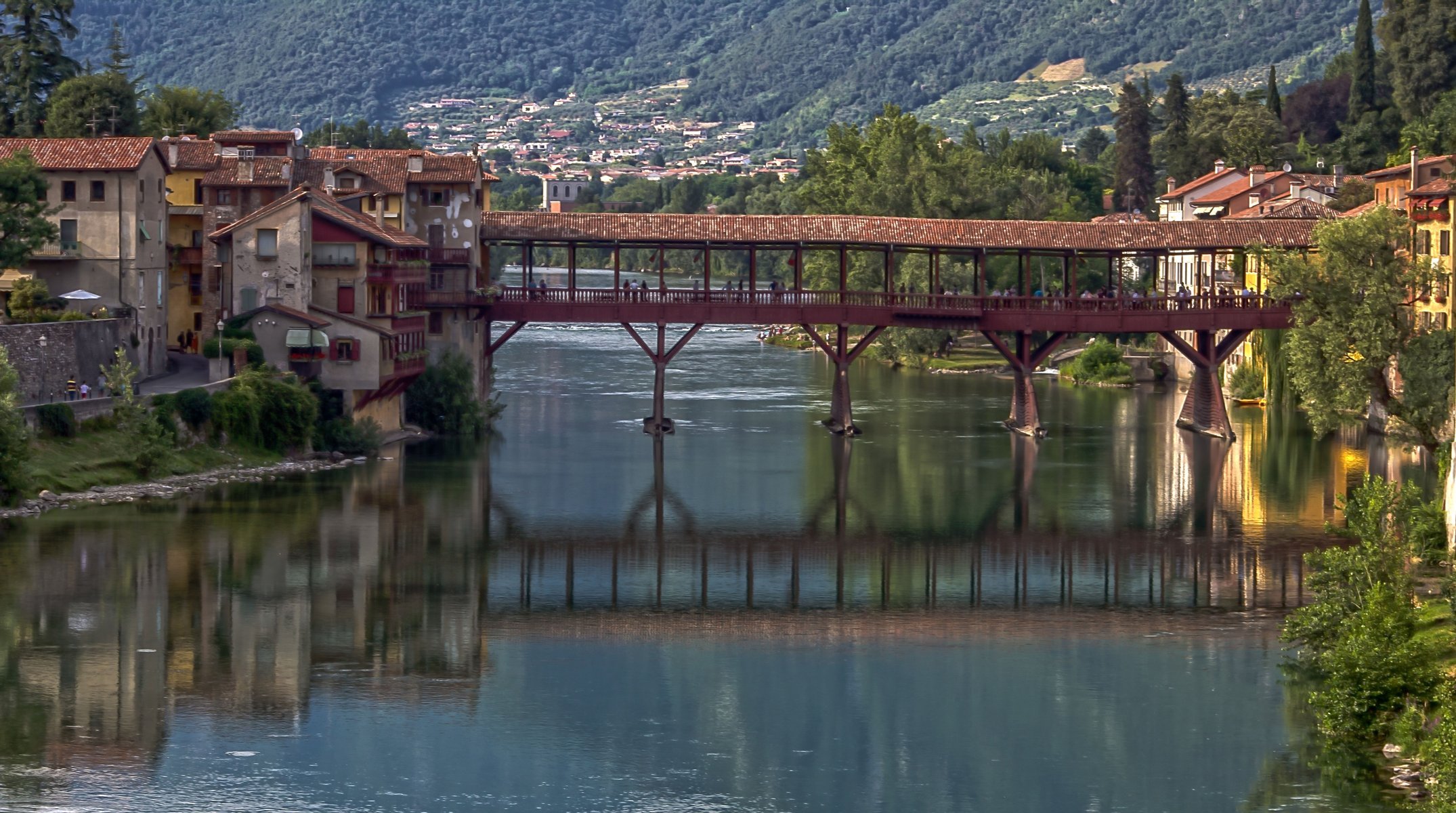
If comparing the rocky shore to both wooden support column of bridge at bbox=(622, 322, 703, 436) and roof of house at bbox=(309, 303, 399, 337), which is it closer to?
roof of house at bbox=(309, 303, 399, 337)

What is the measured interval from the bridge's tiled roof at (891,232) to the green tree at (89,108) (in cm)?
3018

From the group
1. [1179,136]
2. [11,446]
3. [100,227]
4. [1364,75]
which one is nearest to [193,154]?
[100,227]

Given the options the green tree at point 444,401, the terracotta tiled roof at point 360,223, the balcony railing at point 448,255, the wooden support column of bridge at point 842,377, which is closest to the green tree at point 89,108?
the balcony railing at point 448,255

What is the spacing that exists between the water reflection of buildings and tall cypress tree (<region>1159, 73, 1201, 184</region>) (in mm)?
89105

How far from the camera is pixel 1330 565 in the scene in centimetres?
4966

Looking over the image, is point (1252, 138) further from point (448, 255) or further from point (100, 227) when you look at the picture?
point (100, 227)

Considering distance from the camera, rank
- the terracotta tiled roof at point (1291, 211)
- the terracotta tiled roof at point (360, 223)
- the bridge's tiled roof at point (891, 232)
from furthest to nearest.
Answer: the terracotta tiled roof at point (1291, 211) → the bridge's tiled roof at point (891, 232) → the terracotta tiled roof at point (360, 223)

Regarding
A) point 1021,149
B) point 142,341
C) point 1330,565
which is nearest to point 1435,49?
point 1021,149

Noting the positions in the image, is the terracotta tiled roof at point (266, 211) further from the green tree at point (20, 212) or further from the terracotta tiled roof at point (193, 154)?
the terracotta tiled roof at point (193, 154)

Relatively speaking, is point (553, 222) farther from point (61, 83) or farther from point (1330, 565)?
point (1330, 565)

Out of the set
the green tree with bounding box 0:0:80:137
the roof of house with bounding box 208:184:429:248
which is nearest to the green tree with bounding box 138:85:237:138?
the green tree with bounding box 0:0:80:137

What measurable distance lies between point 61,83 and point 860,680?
283ft

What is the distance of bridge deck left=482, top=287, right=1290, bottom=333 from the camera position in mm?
94938

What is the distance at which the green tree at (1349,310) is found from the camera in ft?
266
